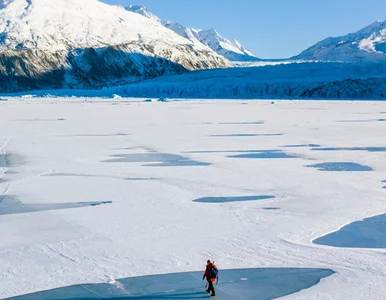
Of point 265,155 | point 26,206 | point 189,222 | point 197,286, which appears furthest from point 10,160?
point 197,286

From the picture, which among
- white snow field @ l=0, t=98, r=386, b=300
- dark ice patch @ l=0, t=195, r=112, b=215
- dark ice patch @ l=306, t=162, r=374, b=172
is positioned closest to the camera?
white snow field @ l=0, t=98, r=386, b=300

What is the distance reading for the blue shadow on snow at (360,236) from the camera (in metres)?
7.28

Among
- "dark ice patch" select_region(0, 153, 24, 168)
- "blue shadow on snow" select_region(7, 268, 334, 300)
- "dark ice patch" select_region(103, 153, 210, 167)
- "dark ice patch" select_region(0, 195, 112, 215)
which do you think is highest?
"blue shadow on snow" select_region(7, 268, 334, 300)

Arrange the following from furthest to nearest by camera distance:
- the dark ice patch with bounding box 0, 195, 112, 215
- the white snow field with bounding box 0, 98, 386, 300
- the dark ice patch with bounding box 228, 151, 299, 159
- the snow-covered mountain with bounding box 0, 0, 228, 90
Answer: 1. the snow-covered mountain with bounding box 0, 0, 228, 90
2. the dark ice patch with bounding box 228, 151, 299, 159
3. the dark ice patch with bounding box 0, 195, 112, 215
4. the white snow field with bounding box 0, 98, 386, 300

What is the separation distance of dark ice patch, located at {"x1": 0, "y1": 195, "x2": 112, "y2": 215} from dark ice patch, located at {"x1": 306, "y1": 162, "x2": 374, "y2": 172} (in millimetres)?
5881

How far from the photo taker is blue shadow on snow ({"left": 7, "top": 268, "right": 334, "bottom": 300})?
5.54m

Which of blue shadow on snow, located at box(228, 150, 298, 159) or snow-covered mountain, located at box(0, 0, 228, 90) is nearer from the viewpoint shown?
blue shadow on snow, located at box(228, 150, 298, 159)

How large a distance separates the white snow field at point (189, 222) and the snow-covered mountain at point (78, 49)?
12135cm

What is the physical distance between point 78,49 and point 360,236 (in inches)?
5853

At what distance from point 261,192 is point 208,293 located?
16.9 feet

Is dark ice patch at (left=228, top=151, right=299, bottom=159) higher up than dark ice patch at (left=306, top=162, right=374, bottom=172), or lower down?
lower down

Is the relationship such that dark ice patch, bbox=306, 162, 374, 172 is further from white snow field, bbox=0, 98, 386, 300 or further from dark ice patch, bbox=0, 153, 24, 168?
dark ice patch, bbox=0, 153, 24, 168

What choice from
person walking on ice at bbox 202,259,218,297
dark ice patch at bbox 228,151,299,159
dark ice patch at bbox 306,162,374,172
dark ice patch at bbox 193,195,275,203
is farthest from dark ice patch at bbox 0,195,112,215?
dark ice patch at bbox 228,151,299,159

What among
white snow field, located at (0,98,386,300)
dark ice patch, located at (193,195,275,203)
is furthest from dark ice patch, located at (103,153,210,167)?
dark ice patch, located at (193,195,275,203)
